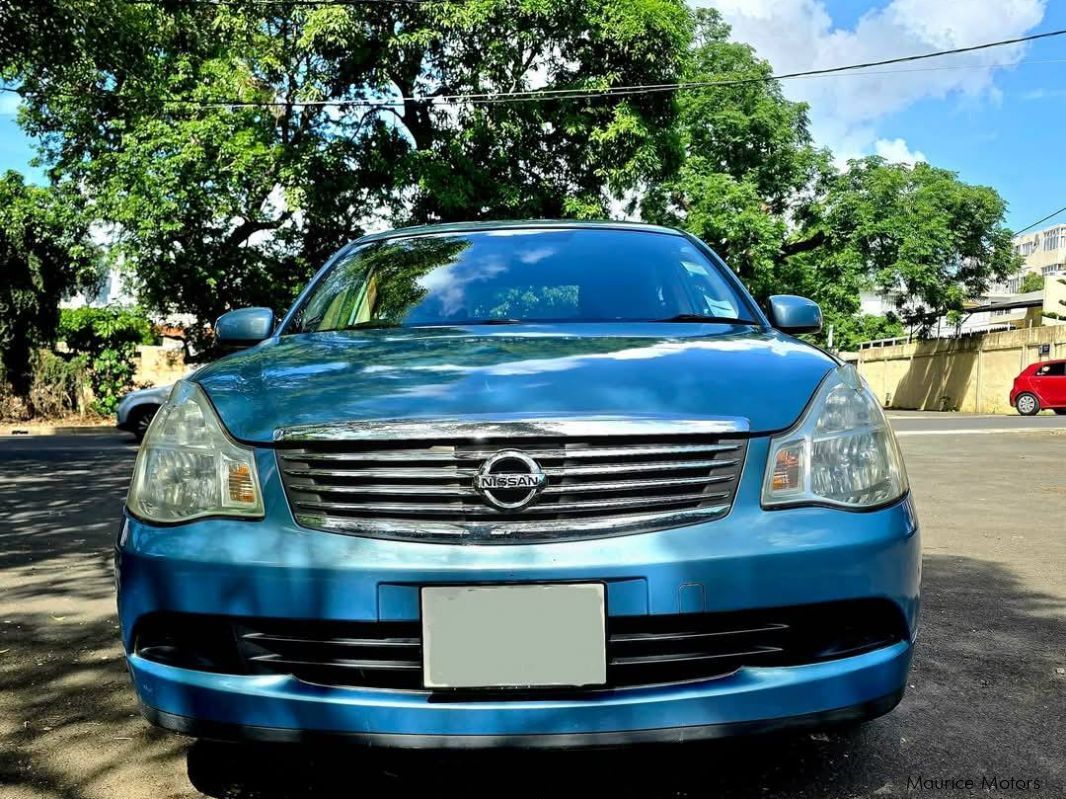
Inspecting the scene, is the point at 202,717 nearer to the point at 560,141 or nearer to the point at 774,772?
the point at 774,772

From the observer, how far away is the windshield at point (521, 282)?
10.5 ft

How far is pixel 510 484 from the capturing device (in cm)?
201

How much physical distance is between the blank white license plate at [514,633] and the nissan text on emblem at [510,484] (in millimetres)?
169

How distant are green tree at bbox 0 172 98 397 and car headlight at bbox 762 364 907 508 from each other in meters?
19.0

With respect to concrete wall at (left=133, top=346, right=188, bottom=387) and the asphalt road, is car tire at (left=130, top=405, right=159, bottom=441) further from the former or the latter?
concrete wall at (left=133, top=346, right=188, bottom=387)

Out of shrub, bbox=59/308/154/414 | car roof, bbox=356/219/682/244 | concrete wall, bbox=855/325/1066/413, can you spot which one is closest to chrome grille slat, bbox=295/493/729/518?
car roof, bbox=356/219/682/244

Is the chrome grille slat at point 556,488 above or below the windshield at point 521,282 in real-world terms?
below

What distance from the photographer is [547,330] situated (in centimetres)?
278

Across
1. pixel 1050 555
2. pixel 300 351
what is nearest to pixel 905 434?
pixel 1050 555

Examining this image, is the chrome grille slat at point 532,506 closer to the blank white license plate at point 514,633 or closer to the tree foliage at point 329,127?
the blank white license plate at point 514,633

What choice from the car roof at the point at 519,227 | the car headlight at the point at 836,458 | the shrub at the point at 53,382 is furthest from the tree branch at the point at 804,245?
Result: the car headlight at the point at 836,458

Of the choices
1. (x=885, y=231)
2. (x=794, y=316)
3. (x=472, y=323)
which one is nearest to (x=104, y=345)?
(x=472, y=323)

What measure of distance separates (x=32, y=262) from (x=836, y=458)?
64.5 feet

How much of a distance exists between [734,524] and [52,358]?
1924 cm
